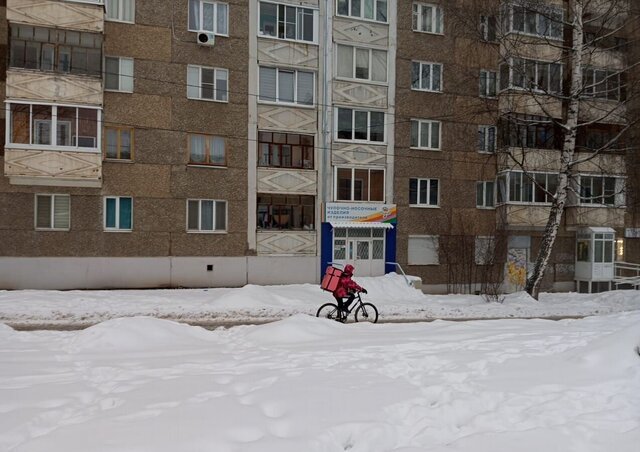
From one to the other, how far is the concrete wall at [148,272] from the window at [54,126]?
4366 millimetres

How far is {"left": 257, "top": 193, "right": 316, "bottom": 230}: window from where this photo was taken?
21.8 meters

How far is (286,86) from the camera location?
22250 mm

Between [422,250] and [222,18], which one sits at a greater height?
[222,18]

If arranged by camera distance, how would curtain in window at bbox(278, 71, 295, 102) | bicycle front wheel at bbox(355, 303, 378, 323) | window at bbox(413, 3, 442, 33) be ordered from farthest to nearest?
window at bbox(413, 3, 442, 33)
curtain in window at bbox(278, 71, 295, 102)
bicycle front wheel at bbox(355, 303, 378, 323)

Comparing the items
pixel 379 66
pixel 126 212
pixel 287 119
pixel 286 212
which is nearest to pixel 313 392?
pixel 126 212

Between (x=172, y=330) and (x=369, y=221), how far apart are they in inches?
591

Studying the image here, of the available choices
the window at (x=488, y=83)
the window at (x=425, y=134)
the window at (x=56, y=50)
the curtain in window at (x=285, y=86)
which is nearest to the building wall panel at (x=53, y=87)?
the window at (x=56, y=50)

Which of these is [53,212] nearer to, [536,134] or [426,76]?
[426,76]

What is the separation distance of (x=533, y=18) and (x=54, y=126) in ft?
66.6

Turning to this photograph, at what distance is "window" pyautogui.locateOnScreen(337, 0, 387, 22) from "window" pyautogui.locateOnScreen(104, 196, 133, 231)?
42.0ft

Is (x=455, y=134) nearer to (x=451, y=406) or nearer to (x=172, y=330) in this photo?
(x=172, y=330)

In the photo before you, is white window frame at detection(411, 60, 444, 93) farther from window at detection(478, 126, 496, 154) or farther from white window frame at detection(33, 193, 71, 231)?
white window frame at detection(33, 193, 71, 231)

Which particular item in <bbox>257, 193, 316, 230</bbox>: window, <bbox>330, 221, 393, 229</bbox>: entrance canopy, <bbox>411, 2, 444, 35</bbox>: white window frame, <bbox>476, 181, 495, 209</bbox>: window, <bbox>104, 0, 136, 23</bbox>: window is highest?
<bbox>411, 2, 444, 35</bbox>: white window frame

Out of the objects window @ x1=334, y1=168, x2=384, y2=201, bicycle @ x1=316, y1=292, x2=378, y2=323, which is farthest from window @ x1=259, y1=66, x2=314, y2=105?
bicycle @ x1=316, y1=292, x2=378, y2=323
